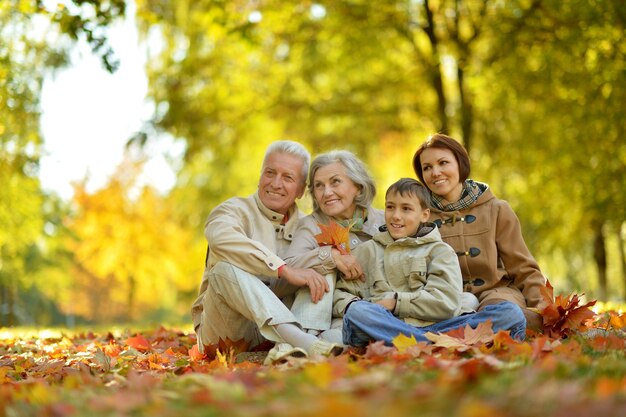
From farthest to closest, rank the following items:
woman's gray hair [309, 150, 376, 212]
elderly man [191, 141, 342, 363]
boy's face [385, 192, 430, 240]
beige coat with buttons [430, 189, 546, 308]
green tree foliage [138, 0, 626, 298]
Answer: green tree foliage [138, 0, 626, 298] → woman's gray hair [309, 150, 376, 212] → beige coat with buttons [430, 189, 546, 308] → boy's face [385, 192, 430, 240] → elderly man [191, 141, 342, 363]

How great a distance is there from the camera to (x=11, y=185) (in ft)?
40.5

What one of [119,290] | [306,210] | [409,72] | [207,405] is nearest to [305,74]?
[409,72]

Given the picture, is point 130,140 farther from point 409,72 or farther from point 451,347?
point 451,347

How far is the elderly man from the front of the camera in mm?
4234

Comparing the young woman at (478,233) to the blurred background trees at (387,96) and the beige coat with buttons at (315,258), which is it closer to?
the beige coat with buttons at (315,258)

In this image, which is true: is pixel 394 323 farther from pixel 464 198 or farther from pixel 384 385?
pixel 384 385

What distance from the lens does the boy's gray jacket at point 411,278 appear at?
168 inches

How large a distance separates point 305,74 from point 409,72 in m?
1.98

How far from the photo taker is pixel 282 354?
Result: 3.97m

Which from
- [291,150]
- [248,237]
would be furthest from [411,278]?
[291,150]

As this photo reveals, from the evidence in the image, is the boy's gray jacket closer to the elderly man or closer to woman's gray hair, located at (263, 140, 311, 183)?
the elderly man

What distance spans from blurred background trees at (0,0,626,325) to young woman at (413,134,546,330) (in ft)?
15.3

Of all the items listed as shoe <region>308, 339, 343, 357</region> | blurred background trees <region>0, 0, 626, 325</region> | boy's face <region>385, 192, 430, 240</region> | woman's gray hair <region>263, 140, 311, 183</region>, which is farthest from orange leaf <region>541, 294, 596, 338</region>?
blurred background trees <region>0, 0, 626, 325</region>

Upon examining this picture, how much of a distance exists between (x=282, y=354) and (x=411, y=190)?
125 cm
